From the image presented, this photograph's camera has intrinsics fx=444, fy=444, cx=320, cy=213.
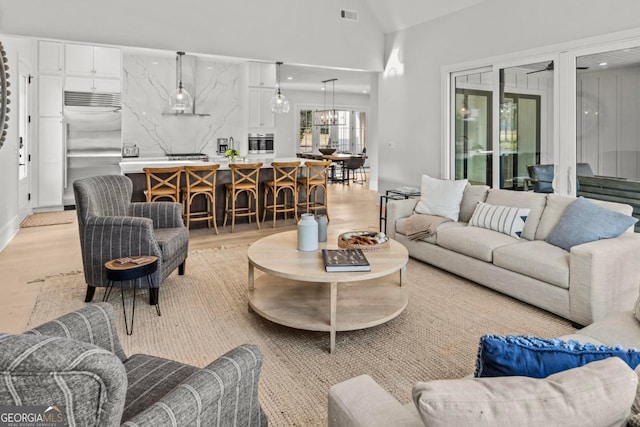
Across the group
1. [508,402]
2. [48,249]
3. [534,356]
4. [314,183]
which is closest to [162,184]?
[48,249]

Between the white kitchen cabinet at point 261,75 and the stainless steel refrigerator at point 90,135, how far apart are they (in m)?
2.55

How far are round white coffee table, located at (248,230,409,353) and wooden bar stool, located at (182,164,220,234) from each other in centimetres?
277

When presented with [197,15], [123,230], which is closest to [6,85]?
[123,230]

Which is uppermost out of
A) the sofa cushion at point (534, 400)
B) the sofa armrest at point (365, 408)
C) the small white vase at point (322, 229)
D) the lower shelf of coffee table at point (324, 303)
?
the small white vase at point (322, 229)

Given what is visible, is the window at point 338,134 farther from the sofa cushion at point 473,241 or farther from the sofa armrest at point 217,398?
the sofa armrest at point 217,398

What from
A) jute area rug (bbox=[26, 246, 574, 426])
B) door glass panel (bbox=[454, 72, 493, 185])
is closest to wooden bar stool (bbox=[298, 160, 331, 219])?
door glass panel (bbox=[454, 72, 493, 185])

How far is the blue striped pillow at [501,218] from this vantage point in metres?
4.05

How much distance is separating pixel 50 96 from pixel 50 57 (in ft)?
2.11

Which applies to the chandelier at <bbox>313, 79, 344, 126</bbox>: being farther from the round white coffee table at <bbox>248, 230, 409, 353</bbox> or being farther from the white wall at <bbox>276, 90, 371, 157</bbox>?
the round white coffee table at <bbox>248, 230, 409, 353</bbox>

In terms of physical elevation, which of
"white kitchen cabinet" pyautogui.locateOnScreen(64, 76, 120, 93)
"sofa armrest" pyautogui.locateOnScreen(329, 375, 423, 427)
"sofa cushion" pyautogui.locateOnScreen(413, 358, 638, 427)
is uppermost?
"white kitchen cabinet" pyautogui.locateOnScreen(64, 76, 120, 93)

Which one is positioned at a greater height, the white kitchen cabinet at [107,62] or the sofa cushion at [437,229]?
the white kitchen cabinet at [107,62]

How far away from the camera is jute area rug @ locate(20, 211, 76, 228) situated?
6.64 metres

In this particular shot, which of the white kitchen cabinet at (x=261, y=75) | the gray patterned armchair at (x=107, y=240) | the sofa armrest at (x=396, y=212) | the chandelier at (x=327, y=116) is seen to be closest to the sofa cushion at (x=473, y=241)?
the sofa armrest at (x=396, y=212)

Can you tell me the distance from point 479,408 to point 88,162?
8.38 metres
